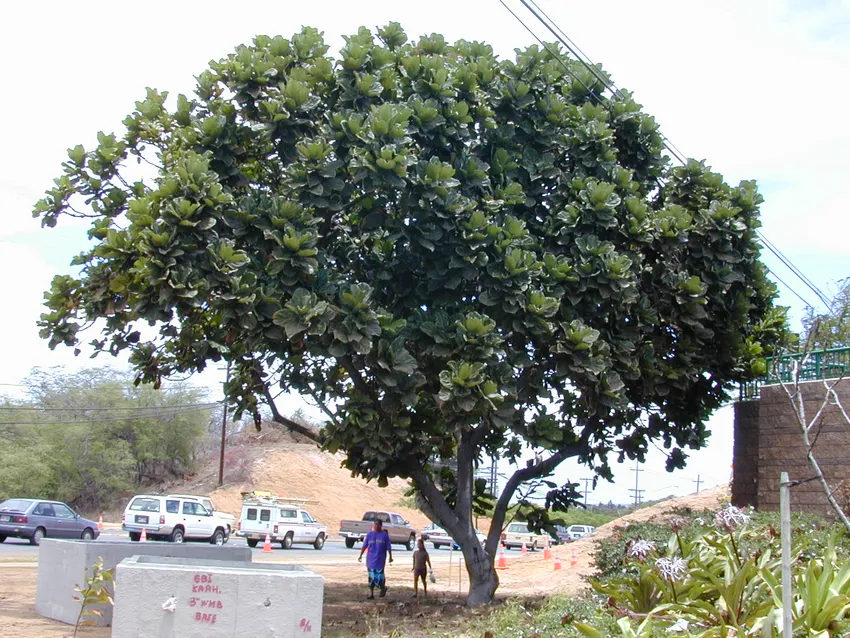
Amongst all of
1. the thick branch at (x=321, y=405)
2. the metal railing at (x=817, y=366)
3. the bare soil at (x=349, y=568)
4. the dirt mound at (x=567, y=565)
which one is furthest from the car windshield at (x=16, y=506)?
the metal railing at (x=817, y=366)

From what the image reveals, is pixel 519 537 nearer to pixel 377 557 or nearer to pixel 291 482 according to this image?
pixel 291 482

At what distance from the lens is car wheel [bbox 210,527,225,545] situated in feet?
110

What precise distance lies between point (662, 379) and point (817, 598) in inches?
296

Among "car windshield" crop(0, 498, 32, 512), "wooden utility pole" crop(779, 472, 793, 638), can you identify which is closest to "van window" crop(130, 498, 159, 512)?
"car windshield" crop(0, 498, 32, 512)

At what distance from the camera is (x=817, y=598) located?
765cm

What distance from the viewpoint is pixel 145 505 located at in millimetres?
31203

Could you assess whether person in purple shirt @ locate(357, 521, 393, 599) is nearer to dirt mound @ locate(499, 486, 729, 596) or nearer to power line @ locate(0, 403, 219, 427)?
dirt mound @ locate(499, 486, 729, 596)

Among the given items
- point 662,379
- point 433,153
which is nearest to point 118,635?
point 433,153

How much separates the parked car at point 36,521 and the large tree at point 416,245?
15.7m

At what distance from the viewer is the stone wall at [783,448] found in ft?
47.2

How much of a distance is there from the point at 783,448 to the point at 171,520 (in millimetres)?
21964

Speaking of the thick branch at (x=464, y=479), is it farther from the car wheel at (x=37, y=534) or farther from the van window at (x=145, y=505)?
the van window at (x=145, y=505)

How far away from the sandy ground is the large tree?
1.78m

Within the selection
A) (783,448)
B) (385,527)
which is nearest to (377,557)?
(783,448)
